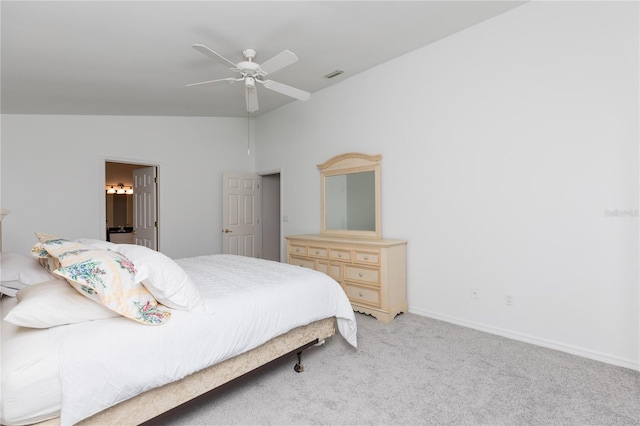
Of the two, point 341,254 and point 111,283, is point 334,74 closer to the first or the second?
point 341,254

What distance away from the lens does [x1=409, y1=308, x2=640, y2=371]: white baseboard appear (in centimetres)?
239

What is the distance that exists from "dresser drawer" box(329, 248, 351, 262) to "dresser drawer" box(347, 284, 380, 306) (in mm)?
314

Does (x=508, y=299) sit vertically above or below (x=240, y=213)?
below

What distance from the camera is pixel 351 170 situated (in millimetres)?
4199

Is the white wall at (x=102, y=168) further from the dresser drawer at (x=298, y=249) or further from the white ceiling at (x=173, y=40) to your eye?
the dresser drawer at (x=298, y=249)

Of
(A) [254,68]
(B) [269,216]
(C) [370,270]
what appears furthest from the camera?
(B) [269,216]

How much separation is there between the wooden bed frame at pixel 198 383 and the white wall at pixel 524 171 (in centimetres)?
184

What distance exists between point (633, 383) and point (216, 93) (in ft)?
16.0

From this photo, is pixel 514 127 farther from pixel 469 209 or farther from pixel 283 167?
pixel 283 167

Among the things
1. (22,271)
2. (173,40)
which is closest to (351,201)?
(173,40)

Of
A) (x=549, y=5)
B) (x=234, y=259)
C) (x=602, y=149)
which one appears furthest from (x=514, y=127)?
(x=234, y=259)

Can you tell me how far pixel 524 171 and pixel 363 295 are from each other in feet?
6.58

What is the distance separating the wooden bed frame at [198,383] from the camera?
4.76 feet

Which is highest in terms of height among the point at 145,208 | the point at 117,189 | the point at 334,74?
the point at 334,74
